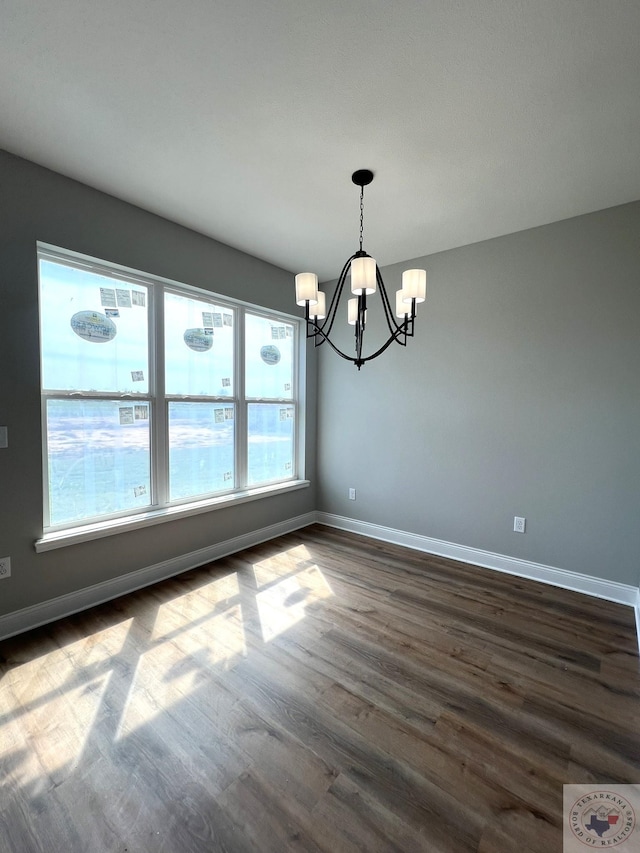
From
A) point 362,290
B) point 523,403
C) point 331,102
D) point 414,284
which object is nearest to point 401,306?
point 414,284

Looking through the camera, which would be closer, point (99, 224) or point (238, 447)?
point (99, 224)

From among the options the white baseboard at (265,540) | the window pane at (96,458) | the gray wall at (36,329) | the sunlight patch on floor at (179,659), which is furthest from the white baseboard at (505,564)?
the window pane at (96,458)

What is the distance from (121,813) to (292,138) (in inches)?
118

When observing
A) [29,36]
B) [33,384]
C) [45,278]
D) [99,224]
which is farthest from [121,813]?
[99,224]

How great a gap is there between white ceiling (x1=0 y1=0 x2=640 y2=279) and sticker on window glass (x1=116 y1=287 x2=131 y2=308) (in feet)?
2.08

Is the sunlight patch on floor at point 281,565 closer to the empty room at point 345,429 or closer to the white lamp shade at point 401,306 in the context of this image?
the empty room at point 345,429

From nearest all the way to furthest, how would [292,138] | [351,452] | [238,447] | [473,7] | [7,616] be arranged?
[473,7]
[292,138]
[7,616]
[238,447]
[351,452]

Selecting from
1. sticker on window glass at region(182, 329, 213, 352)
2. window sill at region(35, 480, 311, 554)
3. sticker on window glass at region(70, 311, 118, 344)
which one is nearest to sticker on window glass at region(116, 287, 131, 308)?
sticker on window glass at region(70, 311, 118, 344)

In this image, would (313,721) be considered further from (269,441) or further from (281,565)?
(269,441)

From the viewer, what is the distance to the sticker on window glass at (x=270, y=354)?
3740 mm

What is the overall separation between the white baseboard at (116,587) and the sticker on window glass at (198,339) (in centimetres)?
177

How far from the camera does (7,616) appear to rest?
2121 millimetres

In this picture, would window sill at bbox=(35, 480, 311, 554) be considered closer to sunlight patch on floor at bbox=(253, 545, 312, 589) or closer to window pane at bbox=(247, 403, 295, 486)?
window pane at bbox=(247, 403, 295, 486)

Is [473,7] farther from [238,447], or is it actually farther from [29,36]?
[238,447]
